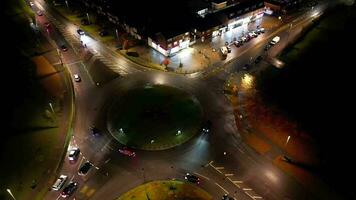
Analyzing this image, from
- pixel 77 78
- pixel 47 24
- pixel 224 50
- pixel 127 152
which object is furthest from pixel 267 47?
pixel 47 24

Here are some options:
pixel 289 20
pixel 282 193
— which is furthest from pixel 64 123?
pixel 289 20

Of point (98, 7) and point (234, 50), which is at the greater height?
point (98, 7)

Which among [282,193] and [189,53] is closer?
[282,193]

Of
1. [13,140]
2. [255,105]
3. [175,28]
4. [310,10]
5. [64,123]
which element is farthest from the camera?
[310,10]

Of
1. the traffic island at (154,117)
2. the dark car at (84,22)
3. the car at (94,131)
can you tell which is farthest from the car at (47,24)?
the car at (94,131)

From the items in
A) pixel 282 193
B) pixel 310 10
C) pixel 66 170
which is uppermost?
pixel 310 10

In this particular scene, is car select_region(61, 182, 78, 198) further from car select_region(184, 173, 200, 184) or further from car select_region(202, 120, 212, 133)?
car select_region(202, 120, 212, 133)

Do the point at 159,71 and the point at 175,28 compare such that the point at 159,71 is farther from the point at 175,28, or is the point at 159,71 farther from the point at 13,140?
the point at 13,140
